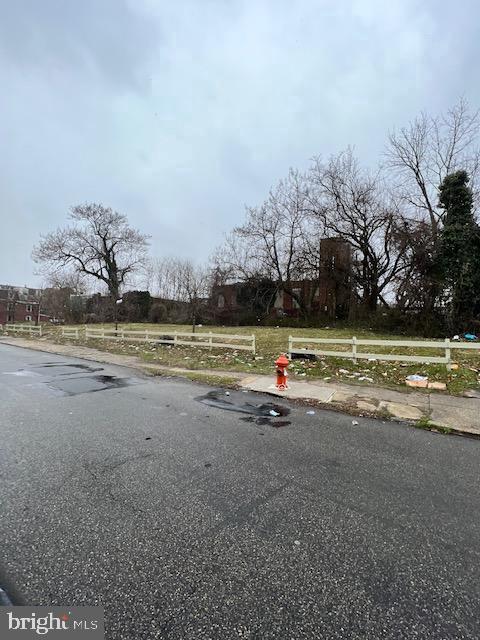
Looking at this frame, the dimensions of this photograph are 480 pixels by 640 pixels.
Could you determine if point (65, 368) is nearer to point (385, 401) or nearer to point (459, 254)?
point (385, 401)

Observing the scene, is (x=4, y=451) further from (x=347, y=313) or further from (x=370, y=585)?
Answer: (x=347, y=313)

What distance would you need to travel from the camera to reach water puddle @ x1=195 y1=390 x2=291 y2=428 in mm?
5301

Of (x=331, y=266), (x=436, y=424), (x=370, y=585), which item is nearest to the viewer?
(x=370, y=585)

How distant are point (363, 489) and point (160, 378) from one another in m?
7.00

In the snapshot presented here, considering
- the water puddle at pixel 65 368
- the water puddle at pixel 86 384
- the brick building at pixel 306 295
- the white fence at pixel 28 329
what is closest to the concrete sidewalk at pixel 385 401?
the water puddle at pixel 86 384

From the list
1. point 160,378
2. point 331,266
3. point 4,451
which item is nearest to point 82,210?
point 331,266

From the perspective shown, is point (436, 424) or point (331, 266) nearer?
point (436, 424)

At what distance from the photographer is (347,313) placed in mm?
27891

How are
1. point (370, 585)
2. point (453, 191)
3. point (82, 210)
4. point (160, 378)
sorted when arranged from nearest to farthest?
point (370, 585) < point (160, 378) < point (453, 191) < point (82, 210)

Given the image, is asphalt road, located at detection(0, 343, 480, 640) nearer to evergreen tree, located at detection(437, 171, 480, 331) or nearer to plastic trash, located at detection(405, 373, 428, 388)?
plastic trash, located at detection(405, 373, 428, 388)

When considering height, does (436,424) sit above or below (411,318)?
below

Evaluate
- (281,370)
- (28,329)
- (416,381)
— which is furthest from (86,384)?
(28,329)

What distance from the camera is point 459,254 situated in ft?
64.1

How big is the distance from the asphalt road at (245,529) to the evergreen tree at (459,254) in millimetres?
17757
